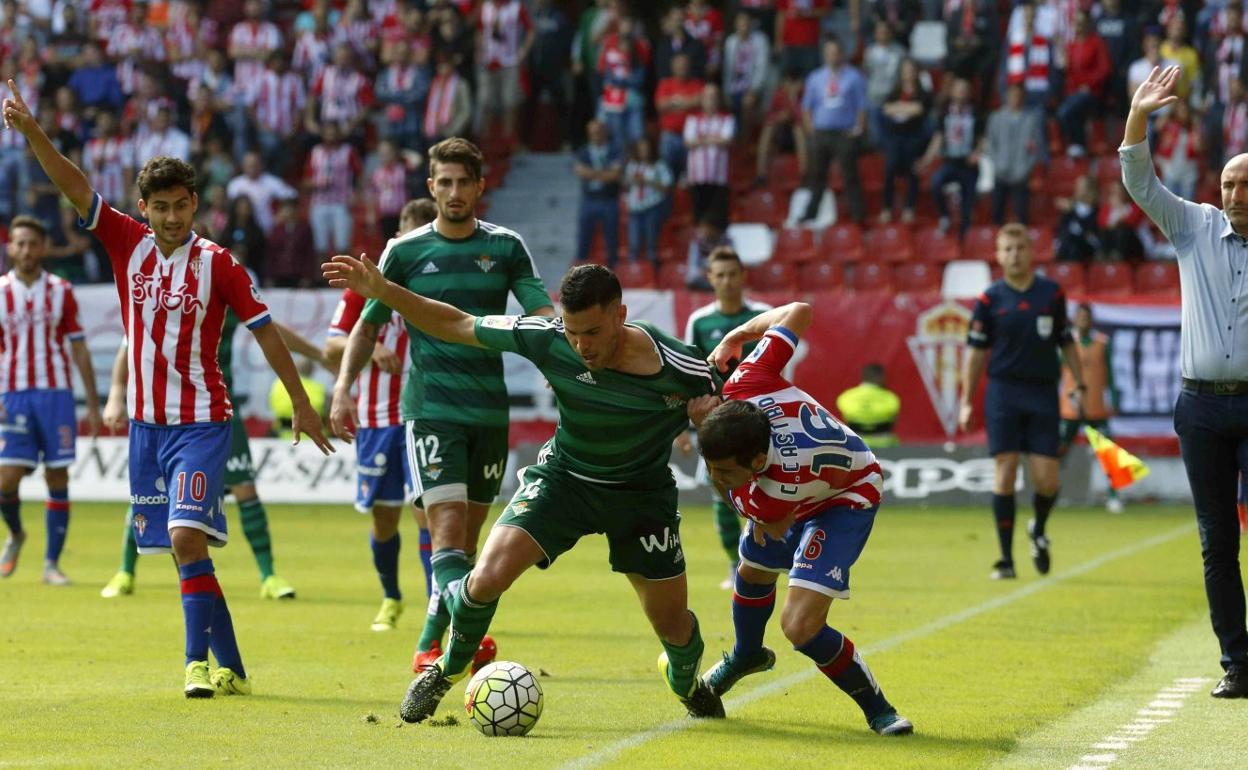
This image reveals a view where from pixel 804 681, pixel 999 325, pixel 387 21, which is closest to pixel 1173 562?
pixel 999 325

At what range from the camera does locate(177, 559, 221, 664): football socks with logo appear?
774 centimetres

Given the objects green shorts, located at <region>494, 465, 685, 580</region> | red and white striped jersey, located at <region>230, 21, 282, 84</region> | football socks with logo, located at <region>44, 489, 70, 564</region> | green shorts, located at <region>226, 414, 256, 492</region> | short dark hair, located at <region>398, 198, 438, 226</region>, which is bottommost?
football socks with logo, located at <region>44, 489, 70, 564</region>

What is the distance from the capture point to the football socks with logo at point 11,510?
13.5 m

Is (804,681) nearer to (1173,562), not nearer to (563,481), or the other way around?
(563,481)

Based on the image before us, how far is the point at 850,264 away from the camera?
78.8ft

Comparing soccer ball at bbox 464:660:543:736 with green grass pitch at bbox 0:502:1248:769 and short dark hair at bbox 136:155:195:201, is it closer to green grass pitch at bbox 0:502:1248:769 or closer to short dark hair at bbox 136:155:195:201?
green grass pitch at bbox 0:502:1248:769

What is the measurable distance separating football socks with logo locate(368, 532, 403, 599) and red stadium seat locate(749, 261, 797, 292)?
13.3 m

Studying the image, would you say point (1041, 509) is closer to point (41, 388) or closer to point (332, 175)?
point (41, 388)

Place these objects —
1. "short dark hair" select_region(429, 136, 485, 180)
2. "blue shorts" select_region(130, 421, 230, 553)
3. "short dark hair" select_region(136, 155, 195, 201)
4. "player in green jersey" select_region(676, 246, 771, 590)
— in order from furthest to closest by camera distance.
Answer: "player in green jersey" select_region(676, 246, 771, 590) → "short dark hair" select_region(429, 136, 485, 180) → "blue shorts" select_region(130, 421, 230, 553) → "short dark hair" select_region(136, 155, 195, 201)

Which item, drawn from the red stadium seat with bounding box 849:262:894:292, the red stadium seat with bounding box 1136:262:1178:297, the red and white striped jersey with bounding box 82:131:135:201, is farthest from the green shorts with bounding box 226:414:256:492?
the red and white striped jersey with bounding box 82:131:135:201

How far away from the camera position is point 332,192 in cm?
2498

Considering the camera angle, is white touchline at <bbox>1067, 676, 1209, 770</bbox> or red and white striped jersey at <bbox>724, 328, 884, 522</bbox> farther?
red and white striped jersey at <bbox>724, 328, 884, 522</bbox>

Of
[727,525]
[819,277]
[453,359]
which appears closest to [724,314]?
[727,525]

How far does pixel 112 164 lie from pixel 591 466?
65.6 feet
